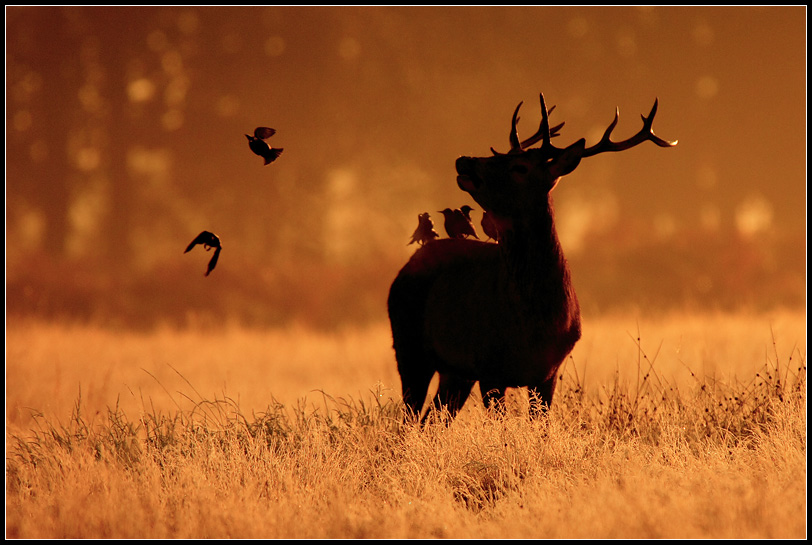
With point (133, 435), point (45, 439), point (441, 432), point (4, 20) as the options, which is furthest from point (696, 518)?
point (4, 20)

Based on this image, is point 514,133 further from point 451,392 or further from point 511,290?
point 451,392

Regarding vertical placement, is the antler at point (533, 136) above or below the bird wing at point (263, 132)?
below

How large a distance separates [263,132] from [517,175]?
1.68 metres

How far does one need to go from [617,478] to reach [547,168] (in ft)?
5.69

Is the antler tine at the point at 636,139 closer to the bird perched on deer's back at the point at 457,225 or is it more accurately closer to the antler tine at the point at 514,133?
the antler tine at the point at 514,133

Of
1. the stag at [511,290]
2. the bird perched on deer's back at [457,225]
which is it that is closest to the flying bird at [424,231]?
the bird perched on deer's back at [457,225]

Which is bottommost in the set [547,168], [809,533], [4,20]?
[809,533]

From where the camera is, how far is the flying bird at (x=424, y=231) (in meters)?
5.83

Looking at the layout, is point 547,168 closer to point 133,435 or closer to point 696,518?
point 696,518

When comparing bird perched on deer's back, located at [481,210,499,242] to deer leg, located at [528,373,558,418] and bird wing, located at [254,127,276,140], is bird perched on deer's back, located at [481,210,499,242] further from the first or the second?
bird wing, located at [254,127,276,140]

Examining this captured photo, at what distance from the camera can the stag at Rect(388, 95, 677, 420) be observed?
4.54m

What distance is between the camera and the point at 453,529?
3885mm

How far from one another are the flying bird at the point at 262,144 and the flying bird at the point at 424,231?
120 cm

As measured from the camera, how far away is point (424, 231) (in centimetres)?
585
